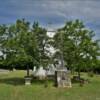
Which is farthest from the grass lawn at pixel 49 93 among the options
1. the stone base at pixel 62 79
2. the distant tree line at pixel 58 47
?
the distant tree line at pixel 58 47

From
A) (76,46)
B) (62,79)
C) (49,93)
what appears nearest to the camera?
(49,93)

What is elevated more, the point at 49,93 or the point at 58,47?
the point at 58,47

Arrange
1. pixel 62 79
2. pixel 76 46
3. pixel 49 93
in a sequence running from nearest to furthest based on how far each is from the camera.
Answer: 1. pixel 49 93
2. pixel 62 79
3. pixel 76 46

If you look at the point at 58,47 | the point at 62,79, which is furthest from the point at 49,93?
the point at 58,47

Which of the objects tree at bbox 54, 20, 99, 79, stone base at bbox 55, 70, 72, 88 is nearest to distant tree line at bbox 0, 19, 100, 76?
tree at bbox 54, 20, 99, 79

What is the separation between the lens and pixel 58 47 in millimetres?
37438

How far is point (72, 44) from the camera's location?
3728 centimetres

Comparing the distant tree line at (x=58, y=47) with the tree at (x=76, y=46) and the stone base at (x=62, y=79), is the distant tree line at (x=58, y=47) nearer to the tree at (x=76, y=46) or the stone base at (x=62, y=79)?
the tree at (x=76, y=46)

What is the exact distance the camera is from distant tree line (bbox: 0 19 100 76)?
3669 centimetres

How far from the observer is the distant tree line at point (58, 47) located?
1444 inches

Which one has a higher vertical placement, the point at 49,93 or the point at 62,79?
the point at 62,79

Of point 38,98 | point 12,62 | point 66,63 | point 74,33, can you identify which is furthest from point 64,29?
point 38,98

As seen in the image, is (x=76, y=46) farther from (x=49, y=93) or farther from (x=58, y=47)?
(x=49, y=93)

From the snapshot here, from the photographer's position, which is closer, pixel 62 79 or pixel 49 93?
pixel 49 93
